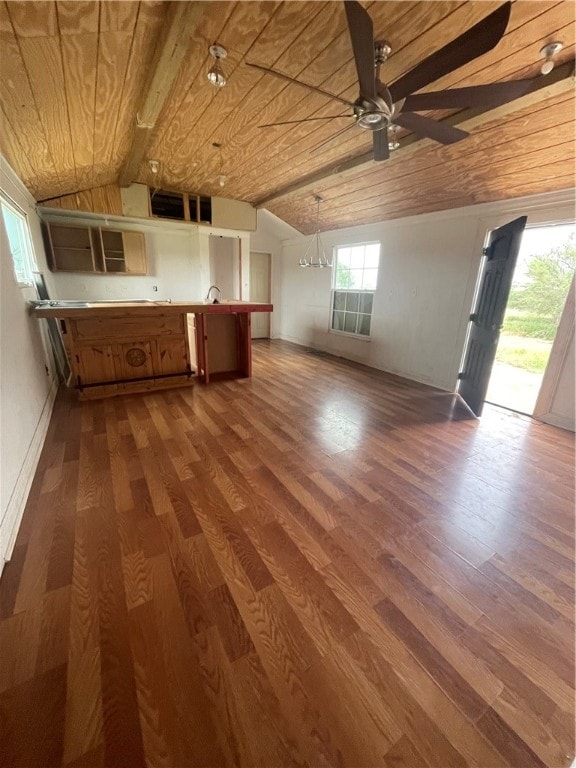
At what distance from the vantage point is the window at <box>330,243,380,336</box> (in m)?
5.19

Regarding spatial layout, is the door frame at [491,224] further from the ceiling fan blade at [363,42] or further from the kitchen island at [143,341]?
the ceiling fan blade at [363,42]

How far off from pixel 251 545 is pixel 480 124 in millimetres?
3532

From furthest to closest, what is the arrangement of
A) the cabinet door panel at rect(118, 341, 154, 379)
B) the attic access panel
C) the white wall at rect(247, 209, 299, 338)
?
the white wall at rect(247, 209, 299, 338) < the attic access panel < the cabinet door panel at rect(118, 341, 154, 379)

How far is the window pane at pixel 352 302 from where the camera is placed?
5.56m

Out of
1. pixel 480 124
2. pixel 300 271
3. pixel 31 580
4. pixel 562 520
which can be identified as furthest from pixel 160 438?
pixel 300 271

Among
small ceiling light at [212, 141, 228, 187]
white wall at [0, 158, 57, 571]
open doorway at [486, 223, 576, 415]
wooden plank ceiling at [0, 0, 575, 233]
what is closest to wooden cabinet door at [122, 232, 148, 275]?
wooden plank ceiling at [0, 0, 575, 233]

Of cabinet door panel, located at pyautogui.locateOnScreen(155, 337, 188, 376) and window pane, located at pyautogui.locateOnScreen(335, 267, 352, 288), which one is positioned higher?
window pane, located at pyautogui.locateOnScreen(335, 267, 352, 288)

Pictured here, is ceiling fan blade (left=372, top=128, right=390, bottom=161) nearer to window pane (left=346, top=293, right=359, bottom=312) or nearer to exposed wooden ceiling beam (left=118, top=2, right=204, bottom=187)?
exposed wooden ceiling beam (left=118, top=2, right=204, bottom=187)

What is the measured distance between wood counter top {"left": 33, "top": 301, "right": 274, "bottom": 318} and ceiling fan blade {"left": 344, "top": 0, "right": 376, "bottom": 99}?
2556 mm

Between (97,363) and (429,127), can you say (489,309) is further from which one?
(97,363)

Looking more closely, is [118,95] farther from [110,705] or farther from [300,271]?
[300,271]

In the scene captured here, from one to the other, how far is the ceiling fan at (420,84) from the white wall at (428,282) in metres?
1.98

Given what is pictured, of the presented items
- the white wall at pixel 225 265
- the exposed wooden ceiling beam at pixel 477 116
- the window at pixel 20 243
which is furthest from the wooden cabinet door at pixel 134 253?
the exposed wooden ceiling beam at pixel 477 116

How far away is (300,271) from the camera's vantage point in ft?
21.7
